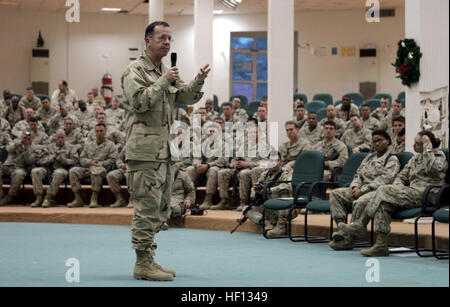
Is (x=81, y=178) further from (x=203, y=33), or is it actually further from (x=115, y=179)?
(x=203, y=33)

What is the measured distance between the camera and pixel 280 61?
11.0 m

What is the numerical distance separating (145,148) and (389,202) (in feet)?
8.91

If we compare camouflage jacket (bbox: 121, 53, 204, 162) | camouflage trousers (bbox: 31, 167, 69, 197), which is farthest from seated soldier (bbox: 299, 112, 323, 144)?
camouflage jacket (bbox: 121, 53, 204, 162)

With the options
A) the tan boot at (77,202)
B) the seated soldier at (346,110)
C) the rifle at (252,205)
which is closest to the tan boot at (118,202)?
the tan boot at (77,202)

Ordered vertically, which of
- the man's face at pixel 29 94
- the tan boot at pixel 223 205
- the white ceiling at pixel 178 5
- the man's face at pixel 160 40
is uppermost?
the white ceiling at pixel 178 5

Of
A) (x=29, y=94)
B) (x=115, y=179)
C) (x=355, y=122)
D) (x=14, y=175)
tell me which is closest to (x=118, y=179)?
(x=115, y=179)

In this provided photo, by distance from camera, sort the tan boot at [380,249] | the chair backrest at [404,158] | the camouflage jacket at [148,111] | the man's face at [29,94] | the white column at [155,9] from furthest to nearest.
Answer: the white column at [155,9] → the man's face at [29,94] → the chair backrest at [404,158] → the tan boot at [380,249] → the camouflage jacket at [148,111]

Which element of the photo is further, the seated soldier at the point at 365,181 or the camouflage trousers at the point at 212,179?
the camouflage trousers at the point at 212,179

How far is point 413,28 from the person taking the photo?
27.8 feet

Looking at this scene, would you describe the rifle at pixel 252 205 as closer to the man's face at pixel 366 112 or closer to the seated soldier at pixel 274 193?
the seated soldier at pixel 274 193

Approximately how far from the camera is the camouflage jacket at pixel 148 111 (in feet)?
15.7

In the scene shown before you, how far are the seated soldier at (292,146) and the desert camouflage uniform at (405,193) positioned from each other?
10.2ft

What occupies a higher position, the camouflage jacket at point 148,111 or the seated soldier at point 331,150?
the camouflage jacket at point 148,111

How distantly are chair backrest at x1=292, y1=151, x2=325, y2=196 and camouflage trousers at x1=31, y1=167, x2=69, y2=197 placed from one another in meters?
3.97
